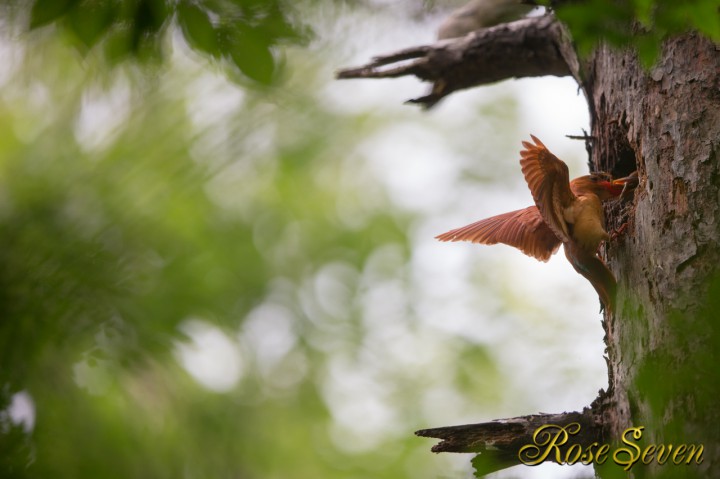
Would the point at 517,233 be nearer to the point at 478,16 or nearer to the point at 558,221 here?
the point at 558,221

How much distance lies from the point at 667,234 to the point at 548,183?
755 mm

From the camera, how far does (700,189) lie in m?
2.59

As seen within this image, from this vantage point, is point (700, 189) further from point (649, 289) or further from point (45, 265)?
point (45, 265)

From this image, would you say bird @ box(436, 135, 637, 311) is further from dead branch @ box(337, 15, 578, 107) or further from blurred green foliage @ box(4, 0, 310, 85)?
blurred green foliage @ box(4, 0, 310, 85)

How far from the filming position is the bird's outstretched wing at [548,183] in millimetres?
3188

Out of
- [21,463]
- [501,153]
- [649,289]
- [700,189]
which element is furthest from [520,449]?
[501,153]

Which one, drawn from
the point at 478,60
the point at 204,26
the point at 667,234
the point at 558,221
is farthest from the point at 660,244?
the point at 478,60

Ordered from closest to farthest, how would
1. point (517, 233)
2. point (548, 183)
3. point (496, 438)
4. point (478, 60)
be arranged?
1. point (496, 438)
2. point (548, 183)
3. point (517, 233)
4. point (478, 60)

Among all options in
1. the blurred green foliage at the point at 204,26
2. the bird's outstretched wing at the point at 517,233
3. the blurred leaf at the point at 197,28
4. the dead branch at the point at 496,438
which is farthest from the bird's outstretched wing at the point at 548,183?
the blurred leaf at the point at 197,28

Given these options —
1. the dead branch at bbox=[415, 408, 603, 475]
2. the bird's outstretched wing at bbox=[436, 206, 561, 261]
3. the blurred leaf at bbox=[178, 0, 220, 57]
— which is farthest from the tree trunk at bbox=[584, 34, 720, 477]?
the blurred leaf at bbox=[178, 0, 220, 57]

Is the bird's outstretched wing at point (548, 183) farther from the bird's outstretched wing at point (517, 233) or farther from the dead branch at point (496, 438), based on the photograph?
the dead branch at point (496, 438)

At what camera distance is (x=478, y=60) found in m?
4.29

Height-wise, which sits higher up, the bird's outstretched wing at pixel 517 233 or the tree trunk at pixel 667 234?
the bird's outstretched wing at pixel 517 233

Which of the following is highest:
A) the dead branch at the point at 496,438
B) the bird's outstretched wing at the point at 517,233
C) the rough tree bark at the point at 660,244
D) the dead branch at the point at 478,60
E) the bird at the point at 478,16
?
the bird at the point at 478,16
